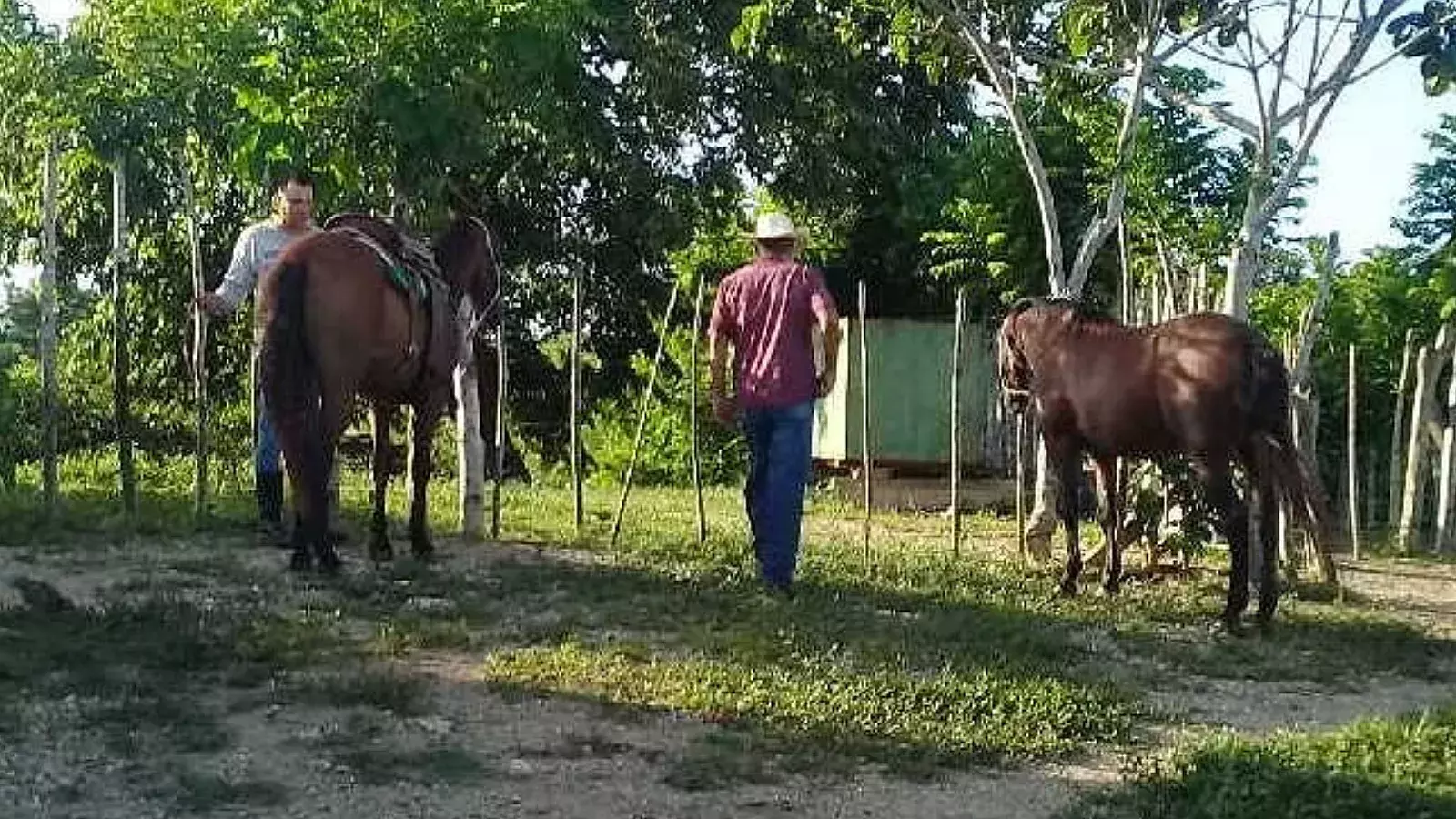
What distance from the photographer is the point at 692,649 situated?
6.78 metres

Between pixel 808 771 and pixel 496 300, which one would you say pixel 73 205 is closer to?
pixel 496 300

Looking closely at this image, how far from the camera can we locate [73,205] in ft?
51.8

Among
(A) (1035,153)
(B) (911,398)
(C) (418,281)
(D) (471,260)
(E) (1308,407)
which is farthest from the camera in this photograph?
(B) (911,398)

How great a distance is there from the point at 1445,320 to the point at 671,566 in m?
7.29

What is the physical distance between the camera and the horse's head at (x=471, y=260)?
9.48 m

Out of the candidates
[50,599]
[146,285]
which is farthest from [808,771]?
[146,285]

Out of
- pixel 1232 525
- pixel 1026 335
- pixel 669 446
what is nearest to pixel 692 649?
pixel 1232 525

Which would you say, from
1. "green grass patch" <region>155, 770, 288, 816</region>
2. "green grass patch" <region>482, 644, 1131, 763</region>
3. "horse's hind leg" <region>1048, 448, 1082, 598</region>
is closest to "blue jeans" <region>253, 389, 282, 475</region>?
"green grass patch" <region>482, 644, 1131, 763</region>

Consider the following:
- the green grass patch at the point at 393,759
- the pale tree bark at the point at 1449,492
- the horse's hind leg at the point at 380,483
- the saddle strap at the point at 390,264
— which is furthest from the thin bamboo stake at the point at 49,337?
the pale tree bark at the point at 1449,492

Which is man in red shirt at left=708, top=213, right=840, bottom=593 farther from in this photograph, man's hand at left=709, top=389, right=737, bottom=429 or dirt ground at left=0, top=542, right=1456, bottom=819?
dirt ground at left=0, top=542, right=1456, bottom=819

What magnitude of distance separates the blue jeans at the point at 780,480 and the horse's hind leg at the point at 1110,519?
6.30 ft

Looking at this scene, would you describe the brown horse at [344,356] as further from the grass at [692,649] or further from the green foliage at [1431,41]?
the green foliage at [1431,41]

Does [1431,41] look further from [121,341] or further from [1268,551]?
[121,341]

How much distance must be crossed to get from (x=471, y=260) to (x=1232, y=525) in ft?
14.0
